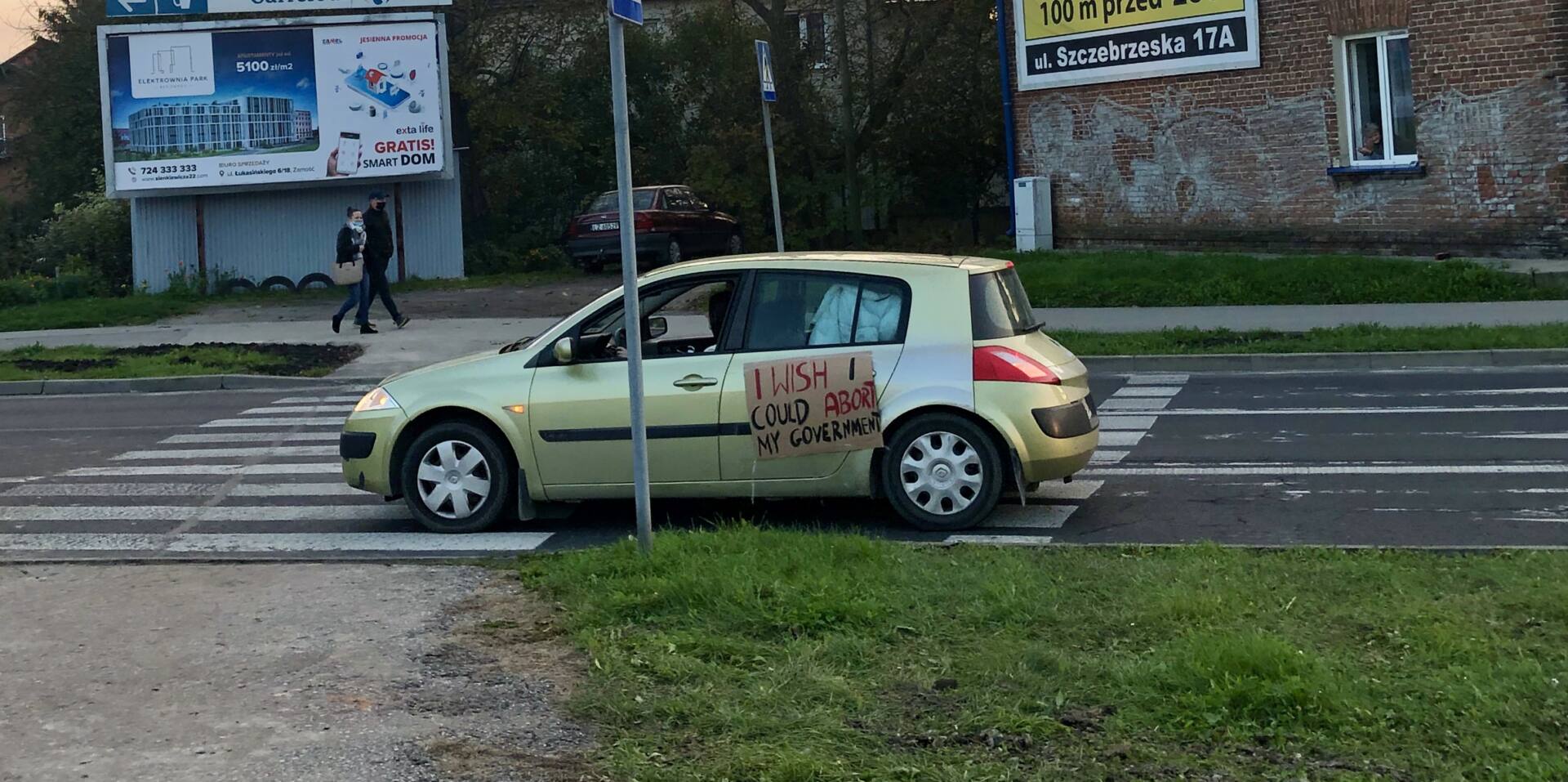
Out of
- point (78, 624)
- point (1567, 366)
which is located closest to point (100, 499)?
point (78, 624)

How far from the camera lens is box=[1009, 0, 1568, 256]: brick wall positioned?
66.6ft

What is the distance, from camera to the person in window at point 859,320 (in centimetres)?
887

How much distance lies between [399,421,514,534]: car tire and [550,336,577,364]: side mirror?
589mm

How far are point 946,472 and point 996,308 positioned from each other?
97 centimetres

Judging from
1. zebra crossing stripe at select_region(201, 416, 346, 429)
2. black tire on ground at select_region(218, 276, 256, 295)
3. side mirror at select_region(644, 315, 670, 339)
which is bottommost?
zebra crossing stripe at select_region(201, 416, 346, 429)

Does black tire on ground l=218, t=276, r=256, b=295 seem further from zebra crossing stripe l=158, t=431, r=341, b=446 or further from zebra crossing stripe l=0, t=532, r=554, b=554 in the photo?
zebra crossing stripe l=0, t=532, r=554, b=554

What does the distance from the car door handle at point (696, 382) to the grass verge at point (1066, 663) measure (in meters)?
1.45

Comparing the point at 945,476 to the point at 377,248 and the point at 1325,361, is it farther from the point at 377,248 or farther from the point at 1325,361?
the point at 377,248

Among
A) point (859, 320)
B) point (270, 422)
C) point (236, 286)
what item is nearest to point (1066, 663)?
point (859, 320)

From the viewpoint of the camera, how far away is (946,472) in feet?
28.5

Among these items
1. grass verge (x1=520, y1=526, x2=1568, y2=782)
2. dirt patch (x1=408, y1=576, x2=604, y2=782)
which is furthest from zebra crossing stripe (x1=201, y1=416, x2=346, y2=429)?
dirt patch (x1=408, y1=576, x2=604, y2=782)

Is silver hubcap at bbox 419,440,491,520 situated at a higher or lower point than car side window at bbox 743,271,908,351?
lower

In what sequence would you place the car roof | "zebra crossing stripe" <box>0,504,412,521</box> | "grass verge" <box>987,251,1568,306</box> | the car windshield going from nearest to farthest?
the car roof, "zebra crossing stripe" <box>0,504,412,521</box>, "grass verge" <box>987,251,1568,306</box>, the car windshield

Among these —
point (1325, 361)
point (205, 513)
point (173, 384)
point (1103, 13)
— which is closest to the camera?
point (205, 513)
